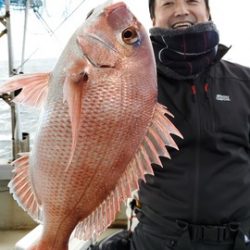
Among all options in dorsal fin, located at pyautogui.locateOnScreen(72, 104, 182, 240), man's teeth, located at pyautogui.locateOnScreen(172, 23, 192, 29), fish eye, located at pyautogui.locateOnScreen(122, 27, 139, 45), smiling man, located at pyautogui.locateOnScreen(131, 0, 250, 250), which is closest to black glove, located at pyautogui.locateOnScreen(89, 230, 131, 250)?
smiling man, located at pyautogui.locateOnScreen(131, 0, 250, 250)

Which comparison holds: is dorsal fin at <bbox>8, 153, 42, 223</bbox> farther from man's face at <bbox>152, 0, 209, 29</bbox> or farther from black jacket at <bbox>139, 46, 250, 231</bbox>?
man's face at <bbox>152, 0, 209, 29</bbox>

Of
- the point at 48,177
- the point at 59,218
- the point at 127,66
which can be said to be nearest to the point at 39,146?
the point at 48,177

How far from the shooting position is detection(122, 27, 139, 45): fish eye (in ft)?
4.46

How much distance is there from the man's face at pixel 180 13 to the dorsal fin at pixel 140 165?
856 millimetres

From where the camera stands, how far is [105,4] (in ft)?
4.51

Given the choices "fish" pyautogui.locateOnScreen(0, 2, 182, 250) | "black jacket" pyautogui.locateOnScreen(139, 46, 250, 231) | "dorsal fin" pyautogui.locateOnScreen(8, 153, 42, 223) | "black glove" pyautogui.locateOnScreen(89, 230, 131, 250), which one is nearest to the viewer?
"fish" pyautogui.locateOnScreen(0, 2, 182, 250)

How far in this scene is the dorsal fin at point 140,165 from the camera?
4.38 feet

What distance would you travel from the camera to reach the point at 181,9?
204 cm

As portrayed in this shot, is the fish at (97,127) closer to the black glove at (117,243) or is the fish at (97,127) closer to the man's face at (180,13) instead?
the man's face at (180,13)

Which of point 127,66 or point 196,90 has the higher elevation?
point 127,66

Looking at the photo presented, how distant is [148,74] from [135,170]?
29 cm

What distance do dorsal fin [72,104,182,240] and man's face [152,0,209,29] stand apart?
0.86 meters

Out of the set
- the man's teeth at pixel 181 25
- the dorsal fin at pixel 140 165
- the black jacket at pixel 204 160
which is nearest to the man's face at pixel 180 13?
the man's teeth at pixel 181 25

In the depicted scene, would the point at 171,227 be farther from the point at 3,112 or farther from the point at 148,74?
the point at 3,112
